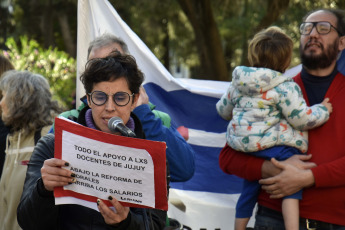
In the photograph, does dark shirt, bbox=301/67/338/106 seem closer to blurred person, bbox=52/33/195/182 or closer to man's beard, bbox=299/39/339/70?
man's beard, bbox=299/39/339/70

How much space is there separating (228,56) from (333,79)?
1693 cm

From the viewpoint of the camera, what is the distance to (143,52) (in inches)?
194

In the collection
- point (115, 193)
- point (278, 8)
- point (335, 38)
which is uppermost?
point (278, 8)

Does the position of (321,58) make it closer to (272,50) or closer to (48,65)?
(272,50)

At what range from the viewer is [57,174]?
2613 millimetres

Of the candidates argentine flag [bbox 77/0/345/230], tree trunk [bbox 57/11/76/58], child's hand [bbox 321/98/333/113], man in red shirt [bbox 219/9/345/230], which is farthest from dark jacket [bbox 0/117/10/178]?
tree trunk [bbox 57/11/76/58]

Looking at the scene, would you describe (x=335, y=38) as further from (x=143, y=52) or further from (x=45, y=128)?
(x=45, y=128)

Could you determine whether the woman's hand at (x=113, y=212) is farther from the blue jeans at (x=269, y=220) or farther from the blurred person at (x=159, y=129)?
the blue jeans at (x=269, y=220)

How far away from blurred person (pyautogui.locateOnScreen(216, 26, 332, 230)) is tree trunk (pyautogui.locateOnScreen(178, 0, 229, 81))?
25.3 feet

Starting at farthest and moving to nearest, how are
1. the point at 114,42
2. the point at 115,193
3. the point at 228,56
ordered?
the point at 228,56
the point at 114,42
the point at 115,193

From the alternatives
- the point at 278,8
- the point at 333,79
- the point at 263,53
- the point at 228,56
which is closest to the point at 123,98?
the point at 263,53

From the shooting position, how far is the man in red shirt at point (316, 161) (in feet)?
12.5

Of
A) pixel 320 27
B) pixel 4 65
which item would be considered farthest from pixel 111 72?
pixel 4 65

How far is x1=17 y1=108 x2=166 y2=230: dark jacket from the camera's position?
273cm
